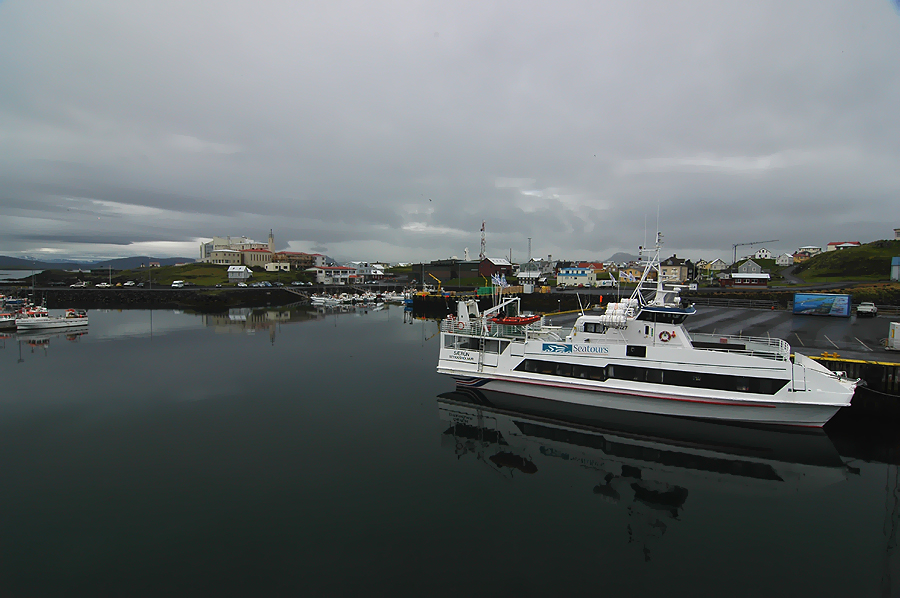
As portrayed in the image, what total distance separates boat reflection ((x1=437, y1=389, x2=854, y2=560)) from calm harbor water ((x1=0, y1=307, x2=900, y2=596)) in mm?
97

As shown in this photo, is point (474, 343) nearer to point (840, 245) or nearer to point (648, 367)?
point (648, 367)

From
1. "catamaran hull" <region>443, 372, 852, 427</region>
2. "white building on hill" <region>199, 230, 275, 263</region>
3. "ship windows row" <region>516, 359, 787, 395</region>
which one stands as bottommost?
"catamaran hull" <region>443, 372, 852, 427</region>

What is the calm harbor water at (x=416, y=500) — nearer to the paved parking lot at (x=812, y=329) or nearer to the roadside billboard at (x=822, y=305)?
the paved parking lot at (x=812, y=329)

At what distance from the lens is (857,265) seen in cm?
7688

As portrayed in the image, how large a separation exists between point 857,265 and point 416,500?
345ft

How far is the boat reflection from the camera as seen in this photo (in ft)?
40.9

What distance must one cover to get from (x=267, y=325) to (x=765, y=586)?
51.1 meters

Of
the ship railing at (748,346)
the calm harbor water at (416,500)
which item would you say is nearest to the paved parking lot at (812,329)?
the ship railing at (748,346)

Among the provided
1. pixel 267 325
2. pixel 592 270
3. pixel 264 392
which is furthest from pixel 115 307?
pixel 592 270

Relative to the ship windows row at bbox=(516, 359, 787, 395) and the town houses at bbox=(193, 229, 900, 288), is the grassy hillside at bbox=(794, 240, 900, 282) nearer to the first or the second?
the town houses at bbox=(193, 229, 900, 288)

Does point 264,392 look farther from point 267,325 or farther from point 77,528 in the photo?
point 267,325

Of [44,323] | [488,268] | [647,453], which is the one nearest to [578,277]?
[488,268]

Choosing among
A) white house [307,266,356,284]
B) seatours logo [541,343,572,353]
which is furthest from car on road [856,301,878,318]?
white house [307,266,356,284]

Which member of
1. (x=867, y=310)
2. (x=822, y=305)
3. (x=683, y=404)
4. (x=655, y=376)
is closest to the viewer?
(x=683, y=404)
